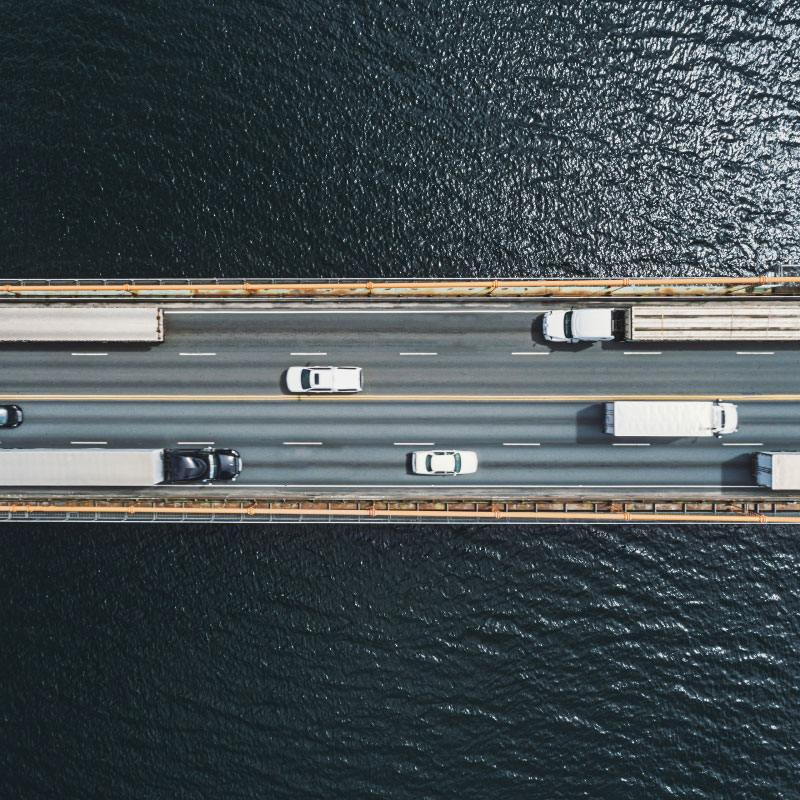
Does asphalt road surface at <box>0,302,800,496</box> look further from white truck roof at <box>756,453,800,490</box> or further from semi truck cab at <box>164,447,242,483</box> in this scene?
white truck roof at <box>756,453,800,490</box>

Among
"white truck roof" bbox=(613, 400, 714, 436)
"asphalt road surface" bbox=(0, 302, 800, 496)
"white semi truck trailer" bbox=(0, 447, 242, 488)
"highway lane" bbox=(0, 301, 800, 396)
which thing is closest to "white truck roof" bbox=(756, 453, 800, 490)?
"asphalt road surface" bbox=(0, 302, 800, 496)

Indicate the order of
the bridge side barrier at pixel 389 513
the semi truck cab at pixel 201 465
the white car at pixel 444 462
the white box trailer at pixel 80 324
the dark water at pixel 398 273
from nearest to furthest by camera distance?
the bridge side barrier at pixel 389 513 < the white box trailer at pixel 80 324 < the semi truck cab at pixel 201 465 < the white car at pixel 444 462 < the dark water at pixel 398 273

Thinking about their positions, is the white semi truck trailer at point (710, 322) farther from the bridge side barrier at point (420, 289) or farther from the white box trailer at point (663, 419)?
the white box trailer at point (663, 419)

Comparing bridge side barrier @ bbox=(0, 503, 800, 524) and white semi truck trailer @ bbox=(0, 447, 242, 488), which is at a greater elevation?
white semi truck trailer @ bbox=(0, 447, 242, 488)

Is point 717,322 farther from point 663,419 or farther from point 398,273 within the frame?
point 398,273

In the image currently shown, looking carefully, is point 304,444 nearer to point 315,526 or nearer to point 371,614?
point 315,526

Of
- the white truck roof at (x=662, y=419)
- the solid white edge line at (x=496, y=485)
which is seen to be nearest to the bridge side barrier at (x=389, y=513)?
the solid white edge line at (x=496, y=485)

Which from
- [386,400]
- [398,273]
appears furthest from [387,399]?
[398,273]
